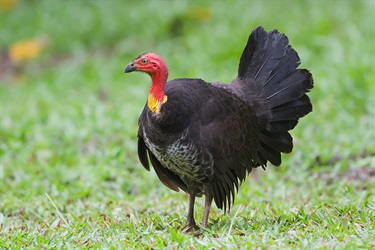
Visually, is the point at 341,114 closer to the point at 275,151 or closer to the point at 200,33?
the point at 275,151

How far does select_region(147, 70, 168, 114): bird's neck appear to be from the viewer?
218 inches

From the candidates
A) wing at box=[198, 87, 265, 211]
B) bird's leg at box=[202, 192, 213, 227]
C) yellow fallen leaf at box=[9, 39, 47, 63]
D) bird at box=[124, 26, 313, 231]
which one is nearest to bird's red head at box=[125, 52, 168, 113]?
bird at box=[124, 26, 313, 231]

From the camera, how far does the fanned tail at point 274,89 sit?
6301mm

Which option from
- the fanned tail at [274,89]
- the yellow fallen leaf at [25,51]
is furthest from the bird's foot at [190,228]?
the yellow fallen leaf at [25,51]

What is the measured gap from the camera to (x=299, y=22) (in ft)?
43.9

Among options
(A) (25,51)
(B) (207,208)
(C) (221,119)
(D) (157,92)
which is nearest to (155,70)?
(D) (157,92)

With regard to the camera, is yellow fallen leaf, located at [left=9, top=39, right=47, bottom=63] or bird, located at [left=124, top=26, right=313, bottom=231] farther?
yellow fallen leaf, located at [left=9, top=39, right=47, bottom=63]

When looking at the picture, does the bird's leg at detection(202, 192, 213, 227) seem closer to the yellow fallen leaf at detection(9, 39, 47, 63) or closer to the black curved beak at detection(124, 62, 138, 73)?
the black curved beak at detection(124, 62, 138, 73)

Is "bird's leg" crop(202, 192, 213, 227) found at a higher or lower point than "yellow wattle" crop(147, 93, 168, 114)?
lower

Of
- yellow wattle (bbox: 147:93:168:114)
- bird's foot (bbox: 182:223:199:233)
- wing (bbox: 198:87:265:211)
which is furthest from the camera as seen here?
bird's foot (bbox: 182:223:199:233)

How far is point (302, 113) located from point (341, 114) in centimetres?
342

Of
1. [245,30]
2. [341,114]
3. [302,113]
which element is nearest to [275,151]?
[302,113]

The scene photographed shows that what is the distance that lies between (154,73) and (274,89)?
4.15 ft

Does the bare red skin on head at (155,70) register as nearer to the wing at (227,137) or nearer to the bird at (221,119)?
the bird at (221,119)
